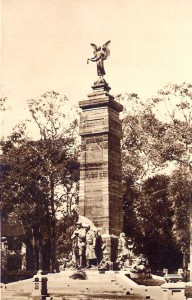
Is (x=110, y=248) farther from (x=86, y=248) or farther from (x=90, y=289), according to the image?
(x=90, y=289)

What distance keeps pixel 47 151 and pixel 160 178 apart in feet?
25.8

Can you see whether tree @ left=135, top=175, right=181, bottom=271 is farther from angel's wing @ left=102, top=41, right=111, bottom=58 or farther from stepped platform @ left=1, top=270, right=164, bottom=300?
stepped platform @ left=1, top=270, right=164, bottom=300

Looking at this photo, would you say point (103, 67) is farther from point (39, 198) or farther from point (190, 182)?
point (39, 198)

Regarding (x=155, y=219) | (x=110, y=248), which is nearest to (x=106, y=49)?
(x=110, y=248)

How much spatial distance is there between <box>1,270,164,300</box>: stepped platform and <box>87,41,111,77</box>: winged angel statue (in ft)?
29.4

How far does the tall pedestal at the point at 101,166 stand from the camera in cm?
2320

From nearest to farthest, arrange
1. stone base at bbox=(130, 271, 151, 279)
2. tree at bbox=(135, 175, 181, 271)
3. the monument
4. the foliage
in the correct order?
stone base at bbox=(130, 271, 151, 279), the monument, tree at bbox=(135, 175, 181, 271), the foliage

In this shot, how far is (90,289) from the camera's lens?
64.1 ft

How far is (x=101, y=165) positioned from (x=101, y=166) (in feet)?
0.15

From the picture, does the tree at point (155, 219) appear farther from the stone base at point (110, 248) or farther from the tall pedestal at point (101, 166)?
the stone base at point (110, 248)

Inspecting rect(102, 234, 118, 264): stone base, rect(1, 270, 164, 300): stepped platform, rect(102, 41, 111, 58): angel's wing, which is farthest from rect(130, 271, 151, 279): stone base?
rect(102, 41, 111, 58): angel's wing

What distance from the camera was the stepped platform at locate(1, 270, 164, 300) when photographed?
18.5 metres

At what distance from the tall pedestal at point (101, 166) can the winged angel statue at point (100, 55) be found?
0.60 metres

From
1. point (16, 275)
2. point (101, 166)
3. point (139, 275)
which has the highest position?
point (101, 166)
